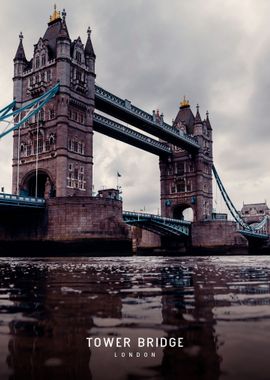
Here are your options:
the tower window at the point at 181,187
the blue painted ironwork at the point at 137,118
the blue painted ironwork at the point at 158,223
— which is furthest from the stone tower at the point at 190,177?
the blue painted ironwork at the point at 158,223

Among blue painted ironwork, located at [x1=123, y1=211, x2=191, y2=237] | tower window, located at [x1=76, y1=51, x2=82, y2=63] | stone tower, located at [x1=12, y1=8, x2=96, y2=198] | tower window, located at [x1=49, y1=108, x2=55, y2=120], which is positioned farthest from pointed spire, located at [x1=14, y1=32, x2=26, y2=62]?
blue painted ironwork, located at [x1=123, y1=211, x2=191, y2=237]

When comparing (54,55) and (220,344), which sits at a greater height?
(54,55)

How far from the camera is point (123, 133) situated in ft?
161

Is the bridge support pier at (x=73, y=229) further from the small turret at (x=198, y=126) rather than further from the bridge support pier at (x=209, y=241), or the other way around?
the small turret at (x=198, y=126)

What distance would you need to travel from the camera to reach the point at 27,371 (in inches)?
75.2

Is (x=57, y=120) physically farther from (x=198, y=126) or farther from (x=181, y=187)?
(x=198, y=126)

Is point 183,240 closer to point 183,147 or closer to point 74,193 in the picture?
point 183,147

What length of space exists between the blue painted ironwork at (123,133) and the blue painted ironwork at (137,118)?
152 centimetres

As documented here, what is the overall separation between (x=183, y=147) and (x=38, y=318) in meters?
60.7

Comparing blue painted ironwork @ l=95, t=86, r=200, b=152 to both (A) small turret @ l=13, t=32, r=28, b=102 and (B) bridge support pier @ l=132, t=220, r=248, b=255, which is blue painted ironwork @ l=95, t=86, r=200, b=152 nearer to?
(A) small turret @ l=13, t=32, r=28, b=102

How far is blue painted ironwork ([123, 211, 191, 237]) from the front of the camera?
145 ft

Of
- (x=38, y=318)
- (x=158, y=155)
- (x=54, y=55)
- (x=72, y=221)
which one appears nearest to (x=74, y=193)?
(x=72, y=221)

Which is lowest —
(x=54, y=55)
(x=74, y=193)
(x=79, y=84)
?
(x=74, y=193)

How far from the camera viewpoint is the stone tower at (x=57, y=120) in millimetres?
38562
